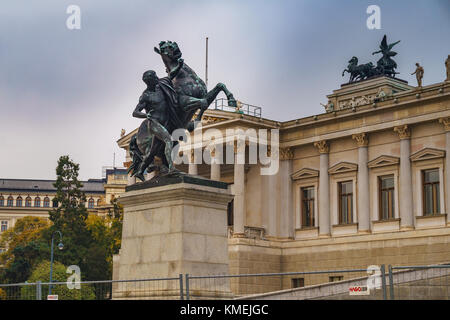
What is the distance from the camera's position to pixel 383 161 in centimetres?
5391

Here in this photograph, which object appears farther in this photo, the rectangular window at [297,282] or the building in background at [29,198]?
the building in background at [29,198]

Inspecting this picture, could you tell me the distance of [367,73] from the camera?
6406cm

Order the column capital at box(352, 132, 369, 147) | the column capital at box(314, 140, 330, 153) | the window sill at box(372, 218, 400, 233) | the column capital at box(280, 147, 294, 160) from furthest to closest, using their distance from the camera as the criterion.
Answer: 1. the column capital at box(280, 147, 294, 160)
2. the column capital at box(314, 140, 330, 153)
3. the column capital at box(352, 132, 369, 147)
4. the window sill at box(372, 218, 400, 233)

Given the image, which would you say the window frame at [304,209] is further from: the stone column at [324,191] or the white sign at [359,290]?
the white sign at [359,290]

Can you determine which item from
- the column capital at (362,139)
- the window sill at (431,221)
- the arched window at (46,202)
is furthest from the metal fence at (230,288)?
the arched window at (46,202)

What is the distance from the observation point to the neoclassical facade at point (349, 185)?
5069 cm

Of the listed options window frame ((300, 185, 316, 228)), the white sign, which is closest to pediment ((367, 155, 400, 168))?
window frame ((300, 185, 316, 228))

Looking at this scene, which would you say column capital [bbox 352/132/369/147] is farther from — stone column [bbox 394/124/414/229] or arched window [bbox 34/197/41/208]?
arched window [bbox 34/197/41/208]

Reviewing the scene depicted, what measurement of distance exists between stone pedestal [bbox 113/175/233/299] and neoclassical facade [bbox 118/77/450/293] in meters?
34.9

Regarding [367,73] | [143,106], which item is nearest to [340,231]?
[367,73]

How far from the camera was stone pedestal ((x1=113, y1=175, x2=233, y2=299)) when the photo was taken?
602 inches

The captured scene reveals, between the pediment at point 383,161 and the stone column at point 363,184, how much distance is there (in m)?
0.51
